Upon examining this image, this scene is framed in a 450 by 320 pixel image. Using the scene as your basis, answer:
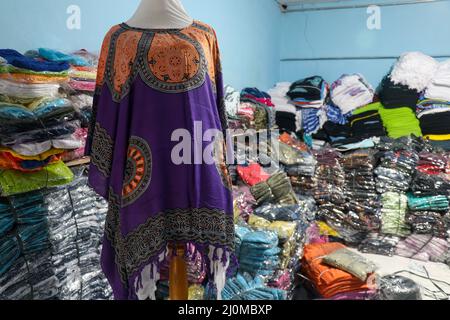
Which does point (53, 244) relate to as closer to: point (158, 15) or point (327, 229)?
point (158, 15)

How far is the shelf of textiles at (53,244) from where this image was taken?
1184 mm

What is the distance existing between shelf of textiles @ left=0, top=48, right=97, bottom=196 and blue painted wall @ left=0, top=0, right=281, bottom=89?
27cm

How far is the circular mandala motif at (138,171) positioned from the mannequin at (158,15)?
0.34 meters

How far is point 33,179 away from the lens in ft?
3.87

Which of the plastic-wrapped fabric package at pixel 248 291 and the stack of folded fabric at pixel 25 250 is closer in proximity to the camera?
the stack of folded fabric at pixel 25 250

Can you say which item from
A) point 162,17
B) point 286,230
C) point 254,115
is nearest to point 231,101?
point 254,115

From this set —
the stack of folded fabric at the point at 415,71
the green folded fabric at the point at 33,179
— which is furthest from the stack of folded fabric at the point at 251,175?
the stack of folded fabric at the point at 415,71

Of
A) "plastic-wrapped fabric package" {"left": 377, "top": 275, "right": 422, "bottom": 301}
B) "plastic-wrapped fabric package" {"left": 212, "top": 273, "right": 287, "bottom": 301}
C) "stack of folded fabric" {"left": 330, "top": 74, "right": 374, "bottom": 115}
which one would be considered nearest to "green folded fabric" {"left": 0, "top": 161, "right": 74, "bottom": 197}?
"plastic-wrapped fabric package" {"left": 212, "top": 273, "right": 287, "bottom": 301}

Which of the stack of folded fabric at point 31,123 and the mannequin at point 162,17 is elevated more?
the mannequin at point 162,17

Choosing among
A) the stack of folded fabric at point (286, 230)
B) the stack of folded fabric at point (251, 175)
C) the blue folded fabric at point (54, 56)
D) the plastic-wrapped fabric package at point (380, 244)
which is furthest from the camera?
the plastic-wrapped fabric package at point (380, 244)

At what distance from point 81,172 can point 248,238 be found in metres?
0.91

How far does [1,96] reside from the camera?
1071 mm

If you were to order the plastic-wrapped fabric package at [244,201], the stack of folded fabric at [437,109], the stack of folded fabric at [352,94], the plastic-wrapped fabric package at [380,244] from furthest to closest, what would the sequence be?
the stack of folded fabric at [352,94] → the stack of folded fabric at [437,109] → the plastic-wrapped fabric package at [380,244] → the plastic-wrapped fabric package at [244,201]

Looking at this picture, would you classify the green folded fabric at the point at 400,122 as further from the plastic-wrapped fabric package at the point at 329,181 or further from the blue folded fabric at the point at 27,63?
the blue folded fabric at the point at 27,63
